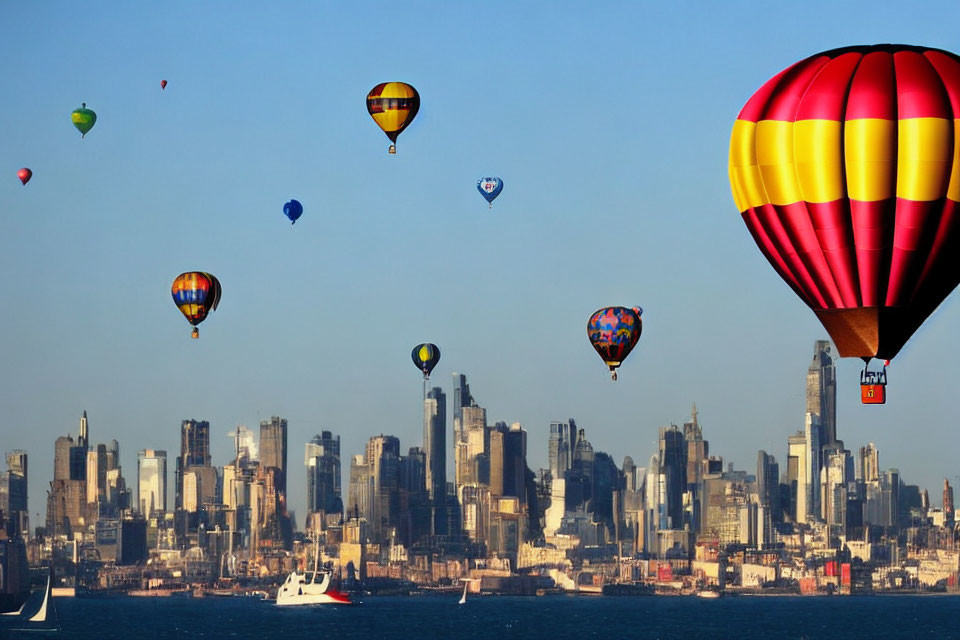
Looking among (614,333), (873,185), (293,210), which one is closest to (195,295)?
(293,210)

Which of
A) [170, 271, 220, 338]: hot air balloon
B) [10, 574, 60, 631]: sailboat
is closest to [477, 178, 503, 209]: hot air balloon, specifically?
[170, 271, 220, 338]: hot air balloon

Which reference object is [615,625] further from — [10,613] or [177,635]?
[10,613]

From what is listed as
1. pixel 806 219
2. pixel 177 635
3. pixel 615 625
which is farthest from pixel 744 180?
pixel 615 625

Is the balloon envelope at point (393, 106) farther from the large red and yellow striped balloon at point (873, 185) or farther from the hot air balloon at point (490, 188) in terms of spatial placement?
the large red and yellow striped balloon at point (873, 185)

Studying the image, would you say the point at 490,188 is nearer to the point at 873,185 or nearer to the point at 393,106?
the point at 393,106

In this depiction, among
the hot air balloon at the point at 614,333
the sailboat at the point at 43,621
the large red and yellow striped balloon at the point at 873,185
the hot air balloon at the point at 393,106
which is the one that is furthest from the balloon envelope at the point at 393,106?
the sailboat at the point at 43,621
